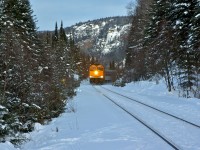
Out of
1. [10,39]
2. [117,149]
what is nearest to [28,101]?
[10,39]

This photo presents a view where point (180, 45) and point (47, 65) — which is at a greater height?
point (180, 45)

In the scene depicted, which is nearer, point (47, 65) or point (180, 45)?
point (47, 65)

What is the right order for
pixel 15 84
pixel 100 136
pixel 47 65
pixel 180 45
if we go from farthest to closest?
pixel 180 45, pixel 47 65, pixel 15 84, pixel 100 136

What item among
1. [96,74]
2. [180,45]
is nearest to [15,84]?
[180,45]

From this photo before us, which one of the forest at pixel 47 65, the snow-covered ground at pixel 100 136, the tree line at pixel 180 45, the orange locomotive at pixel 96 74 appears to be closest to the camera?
the snow-covered ground at pixel 100 136

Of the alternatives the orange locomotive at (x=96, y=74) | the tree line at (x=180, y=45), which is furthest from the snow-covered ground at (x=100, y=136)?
the orange locomotive at (x=96, y=74)

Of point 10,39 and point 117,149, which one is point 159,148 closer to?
point 117,149

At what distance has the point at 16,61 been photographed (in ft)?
43.8

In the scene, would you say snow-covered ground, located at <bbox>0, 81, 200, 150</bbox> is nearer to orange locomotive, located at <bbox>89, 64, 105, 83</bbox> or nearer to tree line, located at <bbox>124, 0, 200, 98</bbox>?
tree line, located at <bbox>124, 0, 200, 98</bbox>

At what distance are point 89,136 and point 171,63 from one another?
21.7 metres

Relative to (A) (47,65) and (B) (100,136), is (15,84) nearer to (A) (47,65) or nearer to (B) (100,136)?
(B) (100,136)

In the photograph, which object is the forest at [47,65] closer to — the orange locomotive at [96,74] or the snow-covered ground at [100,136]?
the snow-covered ground at [100,136]

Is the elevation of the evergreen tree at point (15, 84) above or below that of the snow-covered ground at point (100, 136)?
above

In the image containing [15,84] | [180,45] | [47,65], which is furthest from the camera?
[180,45]
